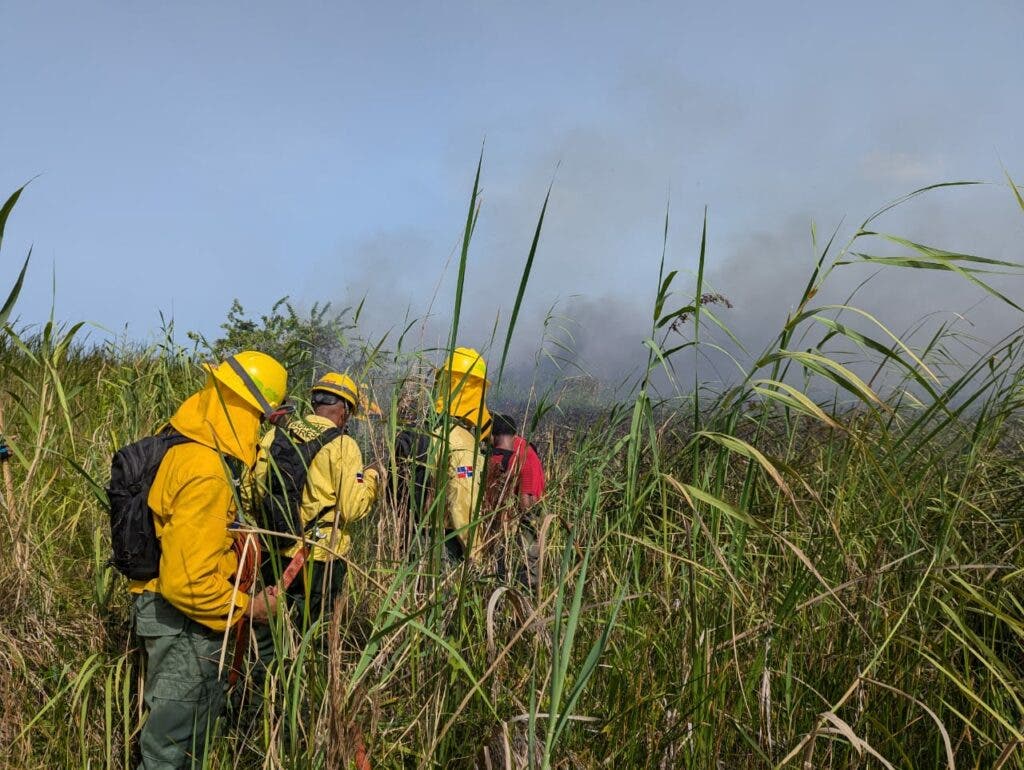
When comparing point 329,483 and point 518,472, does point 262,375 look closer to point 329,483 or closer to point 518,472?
point 329,483

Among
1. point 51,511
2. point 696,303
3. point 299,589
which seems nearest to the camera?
point 696,303

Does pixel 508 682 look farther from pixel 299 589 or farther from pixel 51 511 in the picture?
pixel 51 511

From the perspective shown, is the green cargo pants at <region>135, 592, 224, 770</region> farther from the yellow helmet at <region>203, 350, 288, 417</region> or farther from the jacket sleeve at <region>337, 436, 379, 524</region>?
the yellow helmet at <region>203, 350, 288, 417</region>

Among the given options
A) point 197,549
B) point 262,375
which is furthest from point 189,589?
point 262,375

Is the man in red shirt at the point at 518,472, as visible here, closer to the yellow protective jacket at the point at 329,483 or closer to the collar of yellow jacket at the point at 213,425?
the yellow protective jacket at the point at 329,483

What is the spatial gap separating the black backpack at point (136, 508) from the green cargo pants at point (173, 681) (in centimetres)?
12

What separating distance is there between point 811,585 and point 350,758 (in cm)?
126

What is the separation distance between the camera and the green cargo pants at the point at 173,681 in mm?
2691

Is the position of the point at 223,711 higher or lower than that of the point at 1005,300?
lower

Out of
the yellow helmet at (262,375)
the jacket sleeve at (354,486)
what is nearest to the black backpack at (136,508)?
the yellow helmet at (262,375)

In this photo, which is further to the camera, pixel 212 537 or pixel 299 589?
pixel 299 589

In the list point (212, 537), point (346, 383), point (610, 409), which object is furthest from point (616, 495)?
point (212, 537)

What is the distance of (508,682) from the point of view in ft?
7.14

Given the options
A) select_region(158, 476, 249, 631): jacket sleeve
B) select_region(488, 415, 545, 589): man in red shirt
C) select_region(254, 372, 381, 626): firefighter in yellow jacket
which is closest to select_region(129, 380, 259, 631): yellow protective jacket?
select_region(158, 476, 249, 631): jacket sleeve
